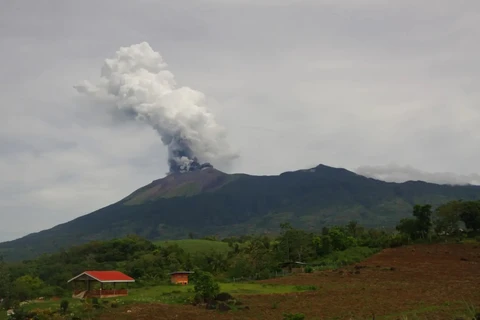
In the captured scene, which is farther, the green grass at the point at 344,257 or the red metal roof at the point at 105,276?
the green grass at the point at 344,257

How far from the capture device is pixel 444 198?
191 metres

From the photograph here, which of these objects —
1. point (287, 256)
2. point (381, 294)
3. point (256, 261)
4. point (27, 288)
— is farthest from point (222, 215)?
point (381, 294)

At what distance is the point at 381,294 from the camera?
2972cm

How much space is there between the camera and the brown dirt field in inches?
936

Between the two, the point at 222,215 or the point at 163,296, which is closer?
the point at 163,296

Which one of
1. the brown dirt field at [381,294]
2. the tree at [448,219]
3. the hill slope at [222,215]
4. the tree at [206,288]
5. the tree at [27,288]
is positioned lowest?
the brown dirt field at [381,294]

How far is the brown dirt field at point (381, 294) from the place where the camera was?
23781 mm

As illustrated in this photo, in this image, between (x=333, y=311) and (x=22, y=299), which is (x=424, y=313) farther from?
(x=22, y=299)

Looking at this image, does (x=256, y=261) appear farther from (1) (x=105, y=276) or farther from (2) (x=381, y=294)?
(2) (x=381, y=294)

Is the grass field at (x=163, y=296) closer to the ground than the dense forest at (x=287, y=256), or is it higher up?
closer to the ground

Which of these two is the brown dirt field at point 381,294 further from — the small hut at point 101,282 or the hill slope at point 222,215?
the hill slope at point 222,215

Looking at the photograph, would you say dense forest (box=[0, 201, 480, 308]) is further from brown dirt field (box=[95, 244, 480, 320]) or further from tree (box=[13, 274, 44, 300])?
brown dirt field (box=[95, 244, 480, 320])

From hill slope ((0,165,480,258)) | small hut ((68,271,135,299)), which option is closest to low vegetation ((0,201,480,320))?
small hut ((68,271,135,299))

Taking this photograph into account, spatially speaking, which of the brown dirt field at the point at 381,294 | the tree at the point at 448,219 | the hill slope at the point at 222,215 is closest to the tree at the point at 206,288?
the brown dirt field at the point at 381,294
